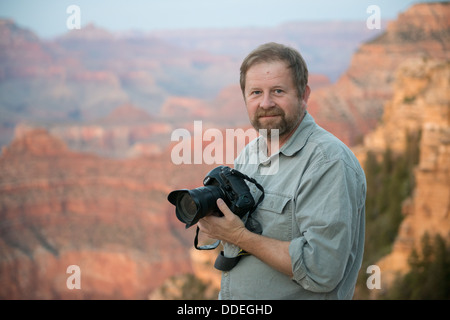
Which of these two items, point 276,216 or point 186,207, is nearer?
point 276,216

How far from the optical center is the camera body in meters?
1.69

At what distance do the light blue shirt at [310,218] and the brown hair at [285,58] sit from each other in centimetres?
17

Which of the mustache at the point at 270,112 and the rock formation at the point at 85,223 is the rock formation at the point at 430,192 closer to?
the mustache at the point at 270,112

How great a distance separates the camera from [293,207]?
163 centimetres

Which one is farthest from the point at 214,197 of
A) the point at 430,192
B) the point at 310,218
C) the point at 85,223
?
the point at 85,223

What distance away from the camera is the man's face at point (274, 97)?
171 cm

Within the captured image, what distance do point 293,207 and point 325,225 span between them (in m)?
0.17

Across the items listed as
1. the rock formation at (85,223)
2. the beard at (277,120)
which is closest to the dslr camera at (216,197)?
the beard at (277,120)

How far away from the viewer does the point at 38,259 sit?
30.2 m

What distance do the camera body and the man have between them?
0.16 ft

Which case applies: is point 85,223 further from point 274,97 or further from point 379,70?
point 274,97
